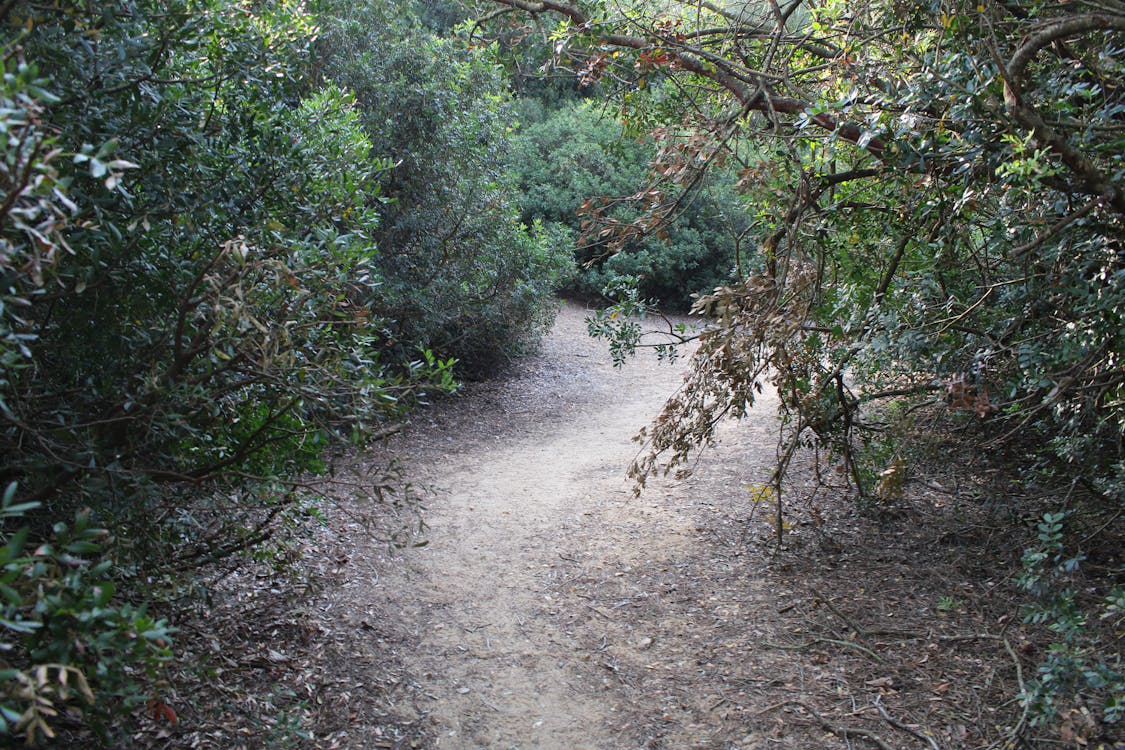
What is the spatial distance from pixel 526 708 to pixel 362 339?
88.6 inches

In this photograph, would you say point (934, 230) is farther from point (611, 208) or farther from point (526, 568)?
point (611, 208)

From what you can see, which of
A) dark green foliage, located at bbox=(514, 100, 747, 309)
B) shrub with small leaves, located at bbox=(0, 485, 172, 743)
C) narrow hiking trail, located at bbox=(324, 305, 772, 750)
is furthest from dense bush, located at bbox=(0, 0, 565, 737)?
dark green foliage, located at bbox=(514, 100, 747, 309)

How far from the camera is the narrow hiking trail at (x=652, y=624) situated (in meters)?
3.93

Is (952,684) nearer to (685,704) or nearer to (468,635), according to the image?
(685,704)

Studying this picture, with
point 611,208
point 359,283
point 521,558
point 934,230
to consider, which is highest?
point 934,230

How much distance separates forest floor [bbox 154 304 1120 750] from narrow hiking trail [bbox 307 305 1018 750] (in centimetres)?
1

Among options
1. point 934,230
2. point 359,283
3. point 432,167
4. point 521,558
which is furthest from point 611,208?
point 359,283

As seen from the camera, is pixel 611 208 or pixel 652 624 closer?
pixel 652 624

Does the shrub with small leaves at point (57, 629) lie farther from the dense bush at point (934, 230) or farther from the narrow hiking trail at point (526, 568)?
the dense bush at point (934, 230)

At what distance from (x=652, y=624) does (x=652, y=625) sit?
0.01 meters

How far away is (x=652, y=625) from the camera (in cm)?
494

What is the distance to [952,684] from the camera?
407cm

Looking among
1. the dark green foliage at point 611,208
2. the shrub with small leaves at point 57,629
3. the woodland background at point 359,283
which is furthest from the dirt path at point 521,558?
the dark green foliage at point 611,208

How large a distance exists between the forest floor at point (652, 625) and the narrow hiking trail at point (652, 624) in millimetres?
14
